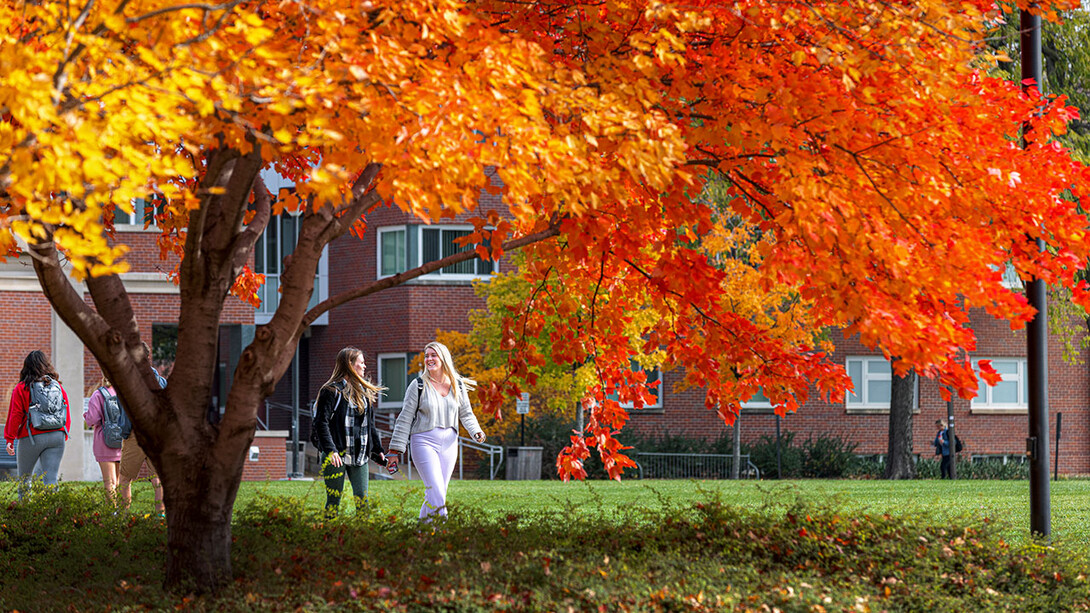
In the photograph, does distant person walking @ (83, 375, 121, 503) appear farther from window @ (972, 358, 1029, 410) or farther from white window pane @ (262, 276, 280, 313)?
window @ (972, 358, 1029, 410)

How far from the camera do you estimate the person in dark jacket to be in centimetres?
987

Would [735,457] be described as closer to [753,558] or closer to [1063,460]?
[1063,460]

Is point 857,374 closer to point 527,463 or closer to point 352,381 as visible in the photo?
point 527,463

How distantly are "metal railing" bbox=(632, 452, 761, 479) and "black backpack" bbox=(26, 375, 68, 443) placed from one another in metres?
18.3

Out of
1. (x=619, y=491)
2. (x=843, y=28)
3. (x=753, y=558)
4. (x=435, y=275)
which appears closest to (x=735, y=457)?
(x=435, y=275)

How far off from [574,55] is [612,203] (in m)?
0.89

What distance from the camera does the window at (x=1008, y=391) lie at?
32.1 metres

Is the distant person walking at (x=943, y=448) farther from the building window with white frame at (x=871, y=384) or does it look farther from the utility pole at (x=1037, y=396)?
the utility pole at (x=1037, y=396)

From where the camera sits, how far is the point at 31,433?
1172 centimetres

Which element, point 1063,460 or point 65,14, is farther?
point 1063,460

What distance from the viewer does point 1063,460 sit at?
32094mm

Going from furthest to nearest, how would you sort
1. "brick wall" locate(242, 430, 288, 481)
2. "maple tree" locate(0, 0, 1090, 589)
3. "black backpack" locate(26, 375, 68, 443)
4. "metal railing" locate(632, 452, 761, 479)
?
"metal railing" locate(632, 452, 761, 479) < "brick wall" locate(242, 430, 288, 481) < "black backpack" locate(26, 375, 68, 443) < "maple tree" locate(0, 0, 1090, 589)

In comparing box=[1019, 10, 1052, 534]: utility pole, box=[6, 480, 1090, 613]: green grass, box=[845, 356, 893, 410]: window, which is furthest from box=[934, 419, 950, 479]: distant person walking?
box=[1019, 10, 1052, 534]: utility pole

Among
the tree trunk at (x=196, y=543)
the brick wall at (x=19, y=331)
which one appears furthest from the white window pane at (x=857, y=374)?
the tree trunk at (x=196, y=543)
